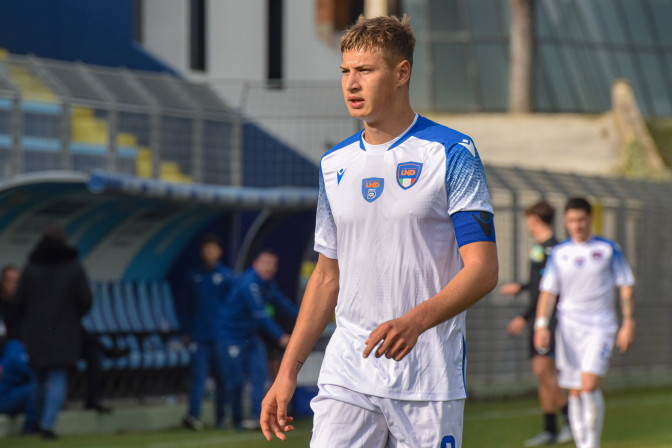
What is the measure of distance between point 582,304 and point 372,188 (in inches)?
235

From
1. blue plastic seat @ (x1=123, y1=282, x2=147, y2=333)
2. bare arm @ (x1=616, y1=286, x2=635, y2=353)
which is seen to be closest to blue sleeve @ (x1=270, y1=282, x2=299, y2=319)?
blue plastic seat @ (x1=123, y1=282, x2=147, y2=333)

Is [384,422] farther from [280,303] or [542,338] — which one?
[280,303]

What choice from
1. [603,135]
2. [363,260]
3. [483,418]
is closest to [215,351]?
[483,418]

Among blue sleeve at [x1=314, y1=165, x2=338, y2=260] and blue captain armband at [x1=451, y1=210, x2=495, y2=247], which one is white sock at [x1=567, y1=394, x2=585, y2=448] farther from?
blue captain armband at [x1=451, y1=210, x2=495, y2=247]

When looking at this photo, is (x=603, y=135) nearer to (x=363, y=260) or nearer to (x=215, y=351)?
(x=215, y=351)

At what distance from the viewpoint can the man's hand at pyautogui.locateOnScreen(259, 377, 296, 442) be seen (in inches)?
154

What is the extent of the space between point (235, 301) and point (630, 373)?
809 cm

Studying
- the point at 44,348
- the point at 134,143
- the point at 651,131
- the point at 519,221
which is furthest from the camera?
the point at 651,131

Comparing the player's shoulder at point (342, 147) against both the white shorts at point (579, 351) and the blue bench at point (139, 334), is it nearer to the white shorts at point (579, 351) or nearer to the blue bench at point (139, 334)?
the white shorts at point (579, 351)

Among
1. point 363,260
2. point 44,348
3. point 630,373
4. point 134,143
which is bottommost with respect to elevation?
point 630,373

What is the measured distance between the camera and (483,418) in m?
13.3

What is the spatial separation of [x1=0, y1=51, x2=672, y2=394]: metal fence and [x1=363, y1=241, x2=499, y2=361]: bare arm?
936cm

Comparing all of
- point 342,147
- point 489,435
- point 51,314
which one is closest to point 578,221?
point 489,435

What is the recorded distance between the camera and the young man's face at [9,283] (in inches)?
457
